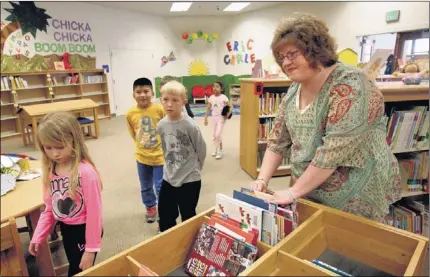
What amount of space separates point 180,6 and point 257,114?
5.95m

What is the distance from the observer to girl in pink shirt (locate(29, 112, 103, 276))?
3.47 ft

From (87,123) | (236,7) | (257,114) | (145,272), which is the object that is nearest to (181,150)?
(145,272)

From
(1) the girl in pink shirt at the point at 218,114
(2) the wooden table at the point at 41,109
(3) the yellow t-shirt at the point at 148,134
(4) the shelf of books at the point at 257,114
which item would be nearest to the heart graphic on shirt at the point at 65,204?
(3) the yellow t-shirt at the point at 148,134

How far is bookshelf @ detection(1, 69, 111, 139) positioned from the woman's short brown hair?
513cm

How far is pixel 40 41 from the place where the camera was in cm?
639

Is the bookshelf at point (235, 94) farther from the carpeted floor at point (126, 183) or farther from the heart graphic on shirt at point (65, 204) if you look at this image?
the heart graphic on shirt at point (65, 204)

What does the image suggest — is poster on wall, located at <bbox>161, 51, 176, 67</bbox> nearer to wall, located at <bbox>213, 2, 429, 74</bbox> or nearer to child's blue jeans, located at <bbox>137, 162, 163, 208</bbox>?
wall, located at <bbox>213, 2, 429, 74</bbox>

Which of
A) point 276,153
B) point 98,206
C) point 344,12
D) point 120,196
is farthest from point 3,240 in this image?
point 344,12

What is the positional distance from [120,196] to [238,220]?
2421mm

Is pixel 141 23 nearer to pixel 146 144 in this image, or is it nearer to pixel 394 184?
pixel 146 144

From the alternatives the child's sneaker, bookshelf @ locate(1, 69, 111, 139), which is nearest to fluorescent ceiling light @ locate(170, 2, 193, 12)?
bookshelf @ locate(1, 69, 111, 139)

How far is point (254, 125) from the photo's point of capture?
3.37 m

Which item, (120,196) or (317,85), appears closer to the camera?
(317,85)

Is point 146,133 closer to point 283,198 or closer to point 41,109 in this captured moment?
point 283,198
